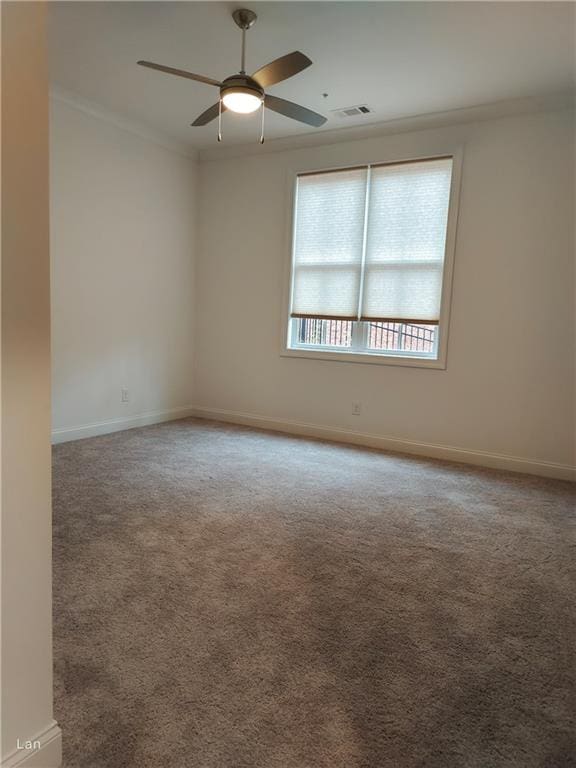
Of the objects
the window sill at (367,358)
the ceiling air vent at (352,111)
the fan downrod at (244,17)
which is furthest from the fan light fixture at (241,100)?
the window sill at (367,358)

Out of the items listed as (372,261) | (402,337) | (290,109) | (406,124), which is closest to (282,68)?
(290,109)

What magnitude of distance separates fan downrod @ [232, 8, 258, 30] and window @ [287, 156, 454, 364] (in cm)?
198

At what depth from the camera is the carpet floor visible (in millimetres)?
1365

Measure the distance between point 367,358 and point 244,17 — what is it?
2.89 m

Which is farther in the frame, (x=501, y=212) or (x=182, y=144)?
(x=182, y=144)

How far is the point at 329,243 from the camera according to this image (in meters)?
4.92

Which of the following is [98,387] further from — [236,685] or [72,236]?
[236,685]

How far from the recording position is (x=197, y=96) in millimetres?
4066

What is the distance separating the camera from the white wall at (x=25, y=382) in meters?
0.98

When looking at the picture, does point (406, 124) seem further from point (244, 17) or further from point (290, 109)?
point (244, 17)

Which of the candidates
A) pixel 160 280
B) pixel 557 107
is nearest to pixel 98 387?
pixel 160 280

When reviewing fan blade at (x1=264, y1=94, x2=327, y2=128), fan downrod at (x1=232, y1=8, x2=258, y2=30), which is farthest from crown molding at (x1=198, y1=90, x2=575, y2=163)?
fan downrod at (x1=232, y1=8, x2=258, y2=30)

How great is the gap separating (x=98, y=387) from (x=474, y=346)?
3.53m

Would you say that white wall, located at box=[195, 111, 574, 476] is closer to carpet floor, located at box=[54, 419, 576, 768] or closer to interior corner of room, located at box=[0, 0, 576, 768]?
interior corner of room, located at box=[0, 0, 576, 768]
